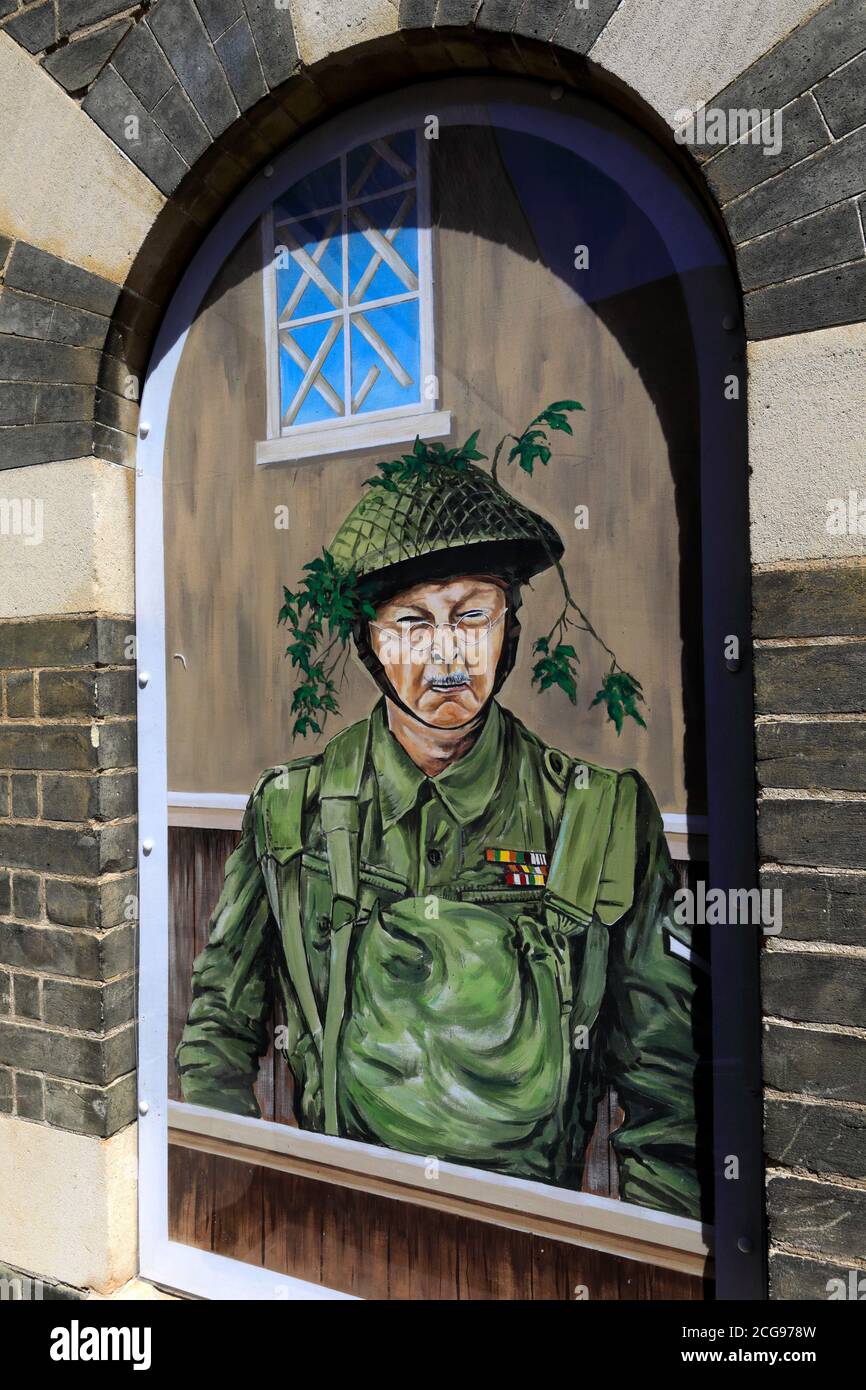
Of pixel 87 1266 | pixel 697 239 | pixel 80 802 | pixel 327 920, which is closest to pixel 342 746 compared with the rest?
pixel 327 920

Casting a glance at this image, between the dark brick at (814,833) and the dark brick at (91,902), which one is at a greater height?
the dark brick at (814,833)

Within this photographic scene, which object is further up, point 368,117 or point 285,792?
point 368,117

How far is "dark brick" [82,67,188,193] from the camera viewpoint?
2420mm

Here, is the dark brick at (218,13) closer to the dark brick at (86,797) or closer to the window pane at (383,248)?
the window pane at (383,248)

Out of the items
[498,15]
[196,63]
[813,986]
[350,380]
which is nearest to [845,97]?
[498,15]

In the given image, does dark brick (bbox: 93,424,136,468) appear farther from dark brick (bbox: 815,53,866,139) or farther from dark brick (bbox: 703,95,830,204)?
dark brick (bbox: 815,53,866,139)

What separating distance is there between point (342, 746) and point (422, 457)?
802 mm

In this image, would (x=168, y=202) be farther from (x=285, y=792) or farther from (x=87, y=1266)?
Answer: (x=87, y=1266)

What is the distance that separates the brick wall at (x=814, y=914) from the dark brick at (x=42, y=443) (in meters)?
1.91

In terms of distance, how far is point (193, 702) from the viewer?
8.68 ft

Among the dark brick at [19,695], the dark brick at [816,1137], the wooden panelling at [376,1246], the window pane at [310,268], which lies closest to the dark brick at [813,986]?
the dark brick at [816,1137]

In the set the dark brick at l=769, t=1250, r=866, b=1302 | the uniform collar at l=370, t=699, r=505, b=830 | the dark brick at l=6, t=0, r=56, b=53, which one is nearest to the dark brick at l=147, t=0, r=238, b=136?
the dark brick at l=6, t=0, r=56, b=53

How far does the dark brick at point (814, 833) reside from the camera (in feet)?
5.69

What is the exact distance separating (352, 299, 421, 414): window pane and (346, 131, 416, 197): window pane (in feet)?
1.10
